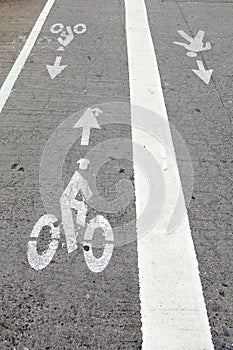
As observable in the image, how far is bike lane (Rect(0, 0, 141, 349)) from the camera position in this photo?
257cm

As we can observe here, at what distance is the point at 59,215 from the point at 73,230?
20 centimetres

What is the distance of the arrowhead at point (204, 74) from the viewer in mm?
5520

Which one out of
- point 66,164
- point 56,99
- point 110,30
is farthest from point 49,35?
point 66,164

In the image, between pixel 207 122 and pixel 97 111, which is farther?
pixel 97 111

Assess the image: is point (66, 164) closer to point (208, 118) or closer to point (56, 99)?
point (56, 99)

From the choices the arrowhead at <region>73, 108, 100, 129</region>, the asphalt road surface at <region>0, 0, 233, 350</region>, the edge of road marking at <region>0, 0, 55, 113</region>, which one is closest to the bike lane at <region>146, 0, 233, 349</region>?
the asphalt road surface at <region>0, 0, 233, 350</region>

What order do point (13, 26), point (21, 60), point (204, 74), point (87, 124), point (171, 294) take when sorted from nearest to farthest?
point (171, 294)
point (87, 124)
point (204, 74)
point (21, 60)
point (13, 26)

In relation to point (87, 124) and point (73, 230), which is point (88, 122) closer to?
point (87, 124)

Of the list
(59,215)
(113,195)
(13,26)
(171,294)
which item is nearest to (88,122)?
(113,195)

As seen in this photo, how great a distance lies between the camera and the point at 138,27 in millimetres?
7312

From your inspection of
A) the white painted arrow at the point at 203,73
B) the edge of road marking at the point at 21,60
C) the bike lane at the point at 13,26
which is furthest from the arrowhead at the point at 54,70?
the white painted arrow at the point at 203,73

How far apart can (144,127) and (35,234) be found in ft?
6.00

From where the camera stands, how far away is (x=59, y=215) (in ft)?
11.0

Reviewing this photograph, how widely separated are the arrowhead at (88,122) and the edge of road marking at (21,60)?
941mm
